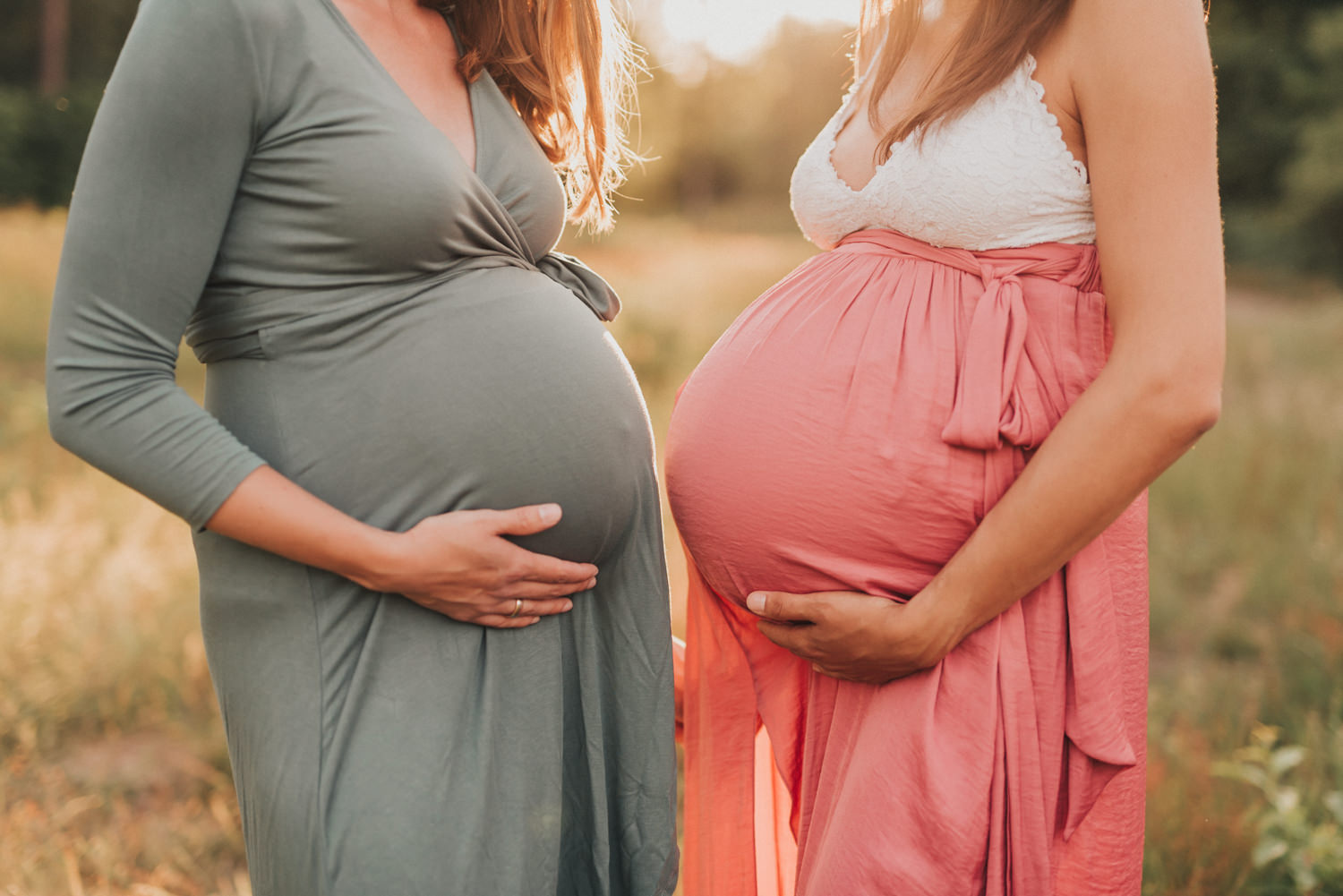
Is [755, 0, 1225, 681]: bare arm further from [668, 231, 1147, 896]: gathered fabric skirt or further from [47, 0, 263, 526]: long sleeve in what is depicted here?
[47, 0, 263, 526]: long sleeve

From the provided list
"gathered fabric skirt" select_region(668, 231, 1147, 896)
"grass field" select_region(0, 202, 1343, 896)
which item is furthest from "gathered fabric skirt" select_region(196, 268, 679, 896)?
"grass field" select_region(0, 202, 1343, 896)

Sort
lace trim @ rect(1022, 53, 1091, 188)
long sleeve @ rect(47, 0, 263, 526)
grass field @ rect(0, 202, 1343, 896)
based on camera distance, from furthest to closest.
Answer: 1. grass field @ rect(0, 202, 1343, 896)
2. lace trim @ rect(1022, 53, 1091, 188)
3. long sleeve @ rect(47, 0, 263, 526)

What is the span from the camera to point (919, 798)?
1.42 m

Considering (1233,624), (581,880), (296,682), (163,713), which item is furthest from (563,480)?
(1233,624)

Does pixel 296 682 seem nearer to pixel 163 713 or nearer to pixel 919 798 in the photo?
pixel 919 798

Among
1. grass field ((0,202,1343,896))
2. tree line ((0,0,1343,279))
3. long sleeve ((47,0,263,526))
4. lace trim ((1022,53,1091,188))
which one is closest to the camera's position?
long sleeve ((47,0,263,526))

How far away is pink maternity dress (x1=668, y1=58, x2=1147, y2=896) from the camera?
1410mm

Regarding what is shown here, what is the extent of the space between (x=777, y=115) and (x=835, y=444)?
136 feet

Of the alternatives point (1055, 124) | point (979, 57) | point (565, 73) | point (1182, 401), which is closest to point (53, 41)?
point (565, 73)

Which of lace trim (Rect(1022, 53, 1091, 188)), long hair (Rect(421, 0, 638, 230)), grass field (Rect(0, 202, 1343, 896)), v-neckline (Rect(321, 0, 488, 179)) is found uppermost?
lace trim (Rect(1022, 53, 1091, 188))

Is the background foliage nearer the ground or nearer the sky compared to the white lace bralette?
nearer the ground

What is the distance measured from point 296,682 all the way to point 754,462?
0.73 metres

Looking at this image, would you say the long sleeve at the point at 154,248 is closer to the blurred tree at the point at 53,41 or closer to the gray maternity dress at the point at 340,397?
the gray maternity dress at the point at 340,397

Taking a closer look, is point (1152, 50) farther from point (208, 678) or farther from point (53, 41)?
point (53, 41)
